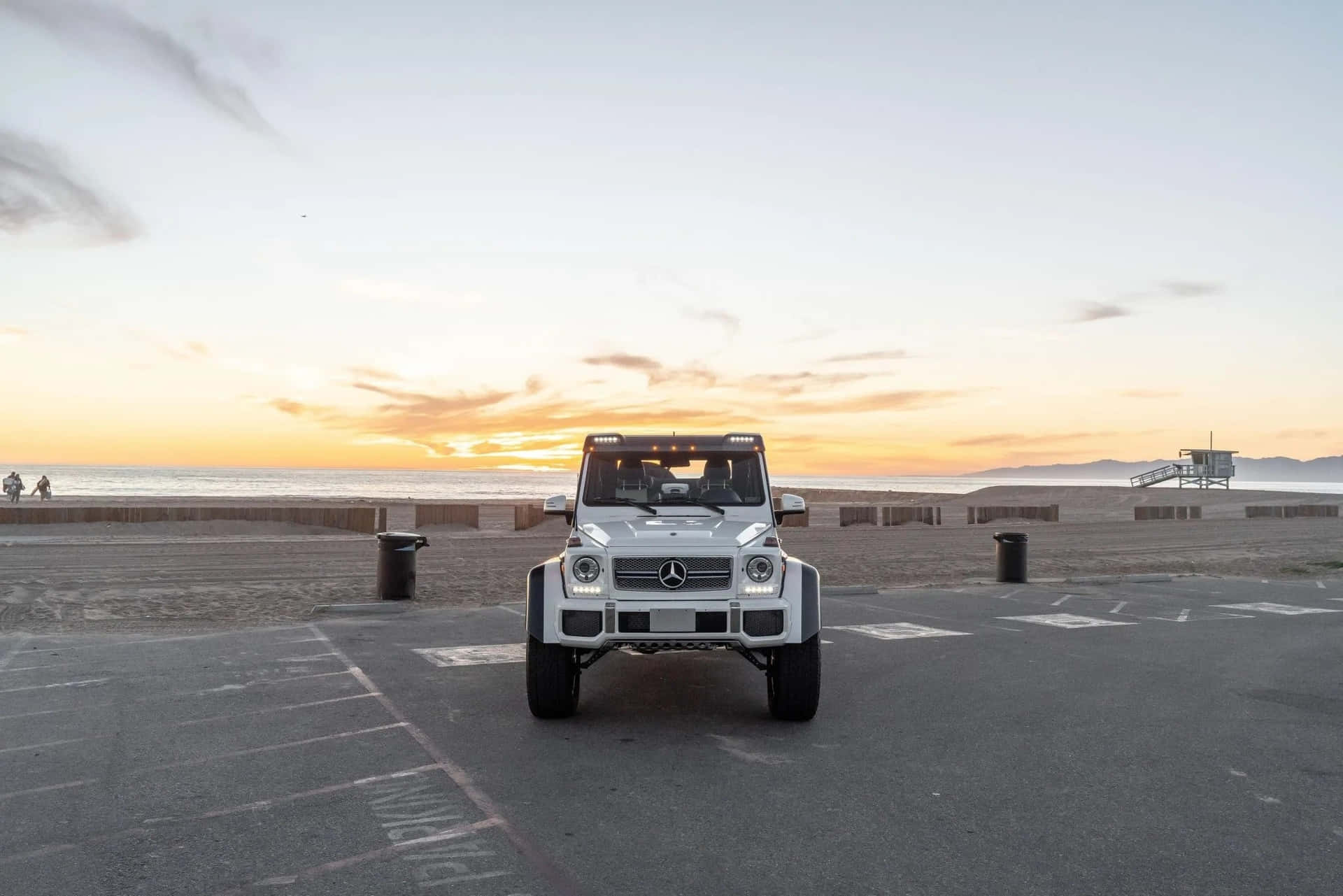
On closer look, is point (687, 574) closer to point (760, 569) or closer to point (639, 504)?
point (760, 569)

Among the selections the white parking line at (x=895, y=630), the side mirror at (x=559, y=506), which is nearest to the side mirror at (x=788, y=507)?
the side mirror at (x=559, y=506)

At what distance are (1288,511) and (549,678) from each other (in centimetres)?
6000

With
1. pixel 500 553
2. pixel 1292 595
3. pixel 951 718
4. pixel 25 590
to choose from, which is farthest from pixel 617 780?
pixel 500 553

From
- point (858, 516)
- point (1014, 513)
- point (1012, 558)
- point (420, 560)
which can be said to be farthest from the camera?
point (1014, 513)

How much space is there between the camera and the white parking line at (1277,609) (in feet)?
49.3

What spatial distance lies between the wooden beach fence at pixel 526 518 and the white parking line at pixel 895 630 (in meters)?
23.1

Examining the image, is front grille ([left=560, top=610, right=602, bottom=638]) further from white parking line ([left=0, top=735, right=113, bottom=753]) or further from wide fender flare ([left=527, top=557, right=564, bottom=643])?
white parking line ([left=0, top=735, right=113, bottom=753])

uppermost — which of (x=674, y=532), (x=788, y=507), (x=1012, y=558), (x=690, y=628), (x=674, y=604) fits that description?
(x=788, y=507)

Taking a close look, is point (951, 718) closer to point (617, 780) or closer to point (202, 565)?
point (617, 780)

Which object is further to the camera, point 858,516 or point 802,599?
point 858,516

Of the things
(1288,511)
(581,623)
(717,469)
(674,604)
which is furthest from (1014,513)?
(581,623)

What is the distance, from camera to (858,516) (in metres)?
43.8

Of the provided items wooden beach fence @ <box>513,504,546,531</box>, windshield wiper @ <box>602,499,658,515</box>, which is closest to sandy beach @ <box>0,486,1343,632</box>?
wooden beach fence @ <box>513,504,546,531</box>

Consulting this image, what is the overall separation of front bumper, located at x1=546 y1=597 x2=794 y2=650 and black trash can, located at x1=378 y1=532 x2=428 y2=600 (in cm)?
893
